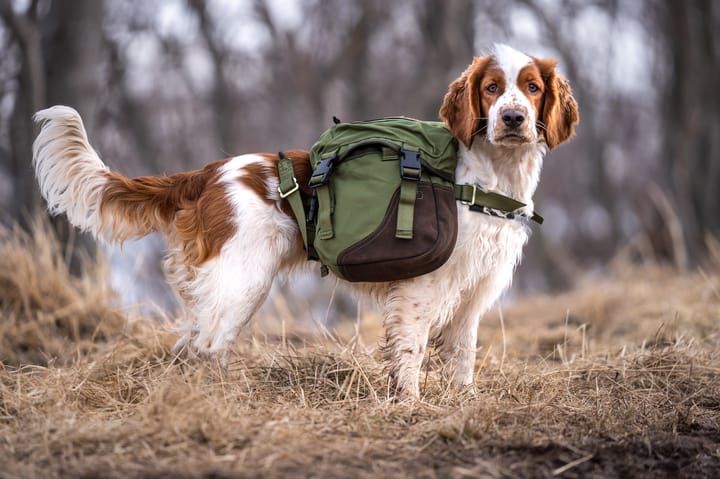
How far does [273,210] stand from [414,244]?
2.33ft

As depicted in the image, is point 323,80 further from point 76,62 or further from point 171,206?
point 171,206

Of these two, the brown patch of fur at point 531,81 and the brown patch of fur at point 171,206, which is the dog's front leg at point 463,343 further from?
the brown patch of fur at point 171,206

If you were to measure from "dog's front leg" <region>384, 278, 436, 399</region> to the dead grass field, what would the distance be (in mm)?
115

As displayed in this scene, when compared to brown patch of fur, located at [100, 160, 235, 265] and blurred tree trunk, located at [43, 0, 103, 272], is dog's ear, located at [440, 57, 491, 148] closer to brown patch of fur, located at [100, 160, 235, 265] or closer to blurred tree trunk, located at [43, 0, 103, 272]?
brown patch of fur, located at [100, 160, 235, 265]

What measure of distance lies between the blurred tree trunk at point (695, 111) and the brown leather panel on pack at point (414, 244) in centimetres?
892

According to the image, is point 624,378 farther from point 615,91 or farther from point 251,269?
point 615,91

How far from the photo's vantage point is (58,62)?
609 centimetres

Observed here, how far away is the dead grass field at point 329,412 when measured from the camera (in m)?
2.53

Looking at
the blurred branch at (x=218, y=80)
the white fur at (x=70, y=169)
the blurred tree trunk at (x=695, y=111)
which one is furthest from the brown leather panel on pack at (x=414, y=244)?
the blurred branch at (x=218, y=80)

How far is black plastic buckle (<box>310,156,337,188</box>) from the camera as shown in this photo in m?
3.38

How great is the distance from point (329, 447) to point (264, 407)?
560 mm

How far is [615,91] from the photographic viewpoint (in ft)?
66.5

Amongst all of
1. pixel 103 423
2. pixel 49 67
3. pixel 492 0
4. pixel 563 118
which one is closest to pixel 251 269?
pixel 103 423

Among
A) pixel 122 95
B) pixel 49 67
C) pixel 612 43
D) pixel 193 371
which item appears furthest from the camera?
pixel 612 43
